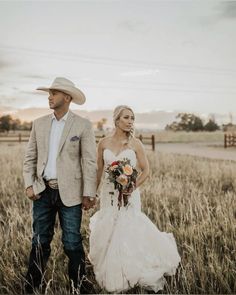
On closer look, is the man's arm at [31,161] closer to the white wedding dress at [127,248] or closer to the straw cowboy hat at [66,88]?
the straw cowboy hat at [66,88]

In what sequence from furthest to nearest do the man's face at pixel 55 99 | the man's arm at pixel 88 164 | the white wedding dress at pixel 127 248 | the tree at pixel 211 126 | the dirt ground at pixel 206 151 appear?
the tree at pixel 211 126 < the dirt ground at pixel 206 151 < the white wedding dress at pixel 127 248 < the man's face at pixel 55 99 < the man's arm at pixel 88 164

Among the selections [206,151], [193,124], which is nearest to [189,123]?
[193,124]

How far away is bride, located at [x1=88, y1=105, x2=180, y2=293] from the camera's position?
3.52 m

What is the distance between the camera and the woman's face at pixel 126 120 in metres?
3.70

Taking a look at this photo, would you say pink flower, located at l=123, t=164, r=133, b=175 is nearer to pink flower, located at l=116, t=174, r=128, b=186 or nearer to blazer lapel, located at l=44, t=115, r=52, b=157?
pink flower, located at l=116, t=174, r=128, b=186

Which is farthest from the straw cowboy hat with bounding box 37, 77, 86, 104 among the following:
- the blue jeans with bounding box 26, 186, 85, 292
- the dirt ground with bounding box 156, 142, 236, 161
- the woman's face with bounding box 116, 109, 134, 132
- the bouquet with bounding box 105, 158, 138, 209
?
the dirt ground with bounding box 156, 142, 236, 161

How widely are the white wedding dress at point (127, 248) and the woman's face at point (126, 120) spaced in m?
0.20

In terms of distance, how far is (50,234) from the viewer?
135 inches

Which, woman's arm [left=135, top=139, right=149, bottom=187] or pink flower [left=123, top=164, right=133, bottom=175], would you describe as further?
woman's arm [left=135, top=139, right=149, bottom=187]

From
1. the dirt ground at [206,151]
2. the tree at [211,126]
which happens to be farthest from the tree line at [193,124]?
the dirt ground at [206,151]

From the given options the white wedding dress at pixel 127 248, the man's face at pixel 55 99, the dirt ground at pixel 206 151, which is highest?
the man's face at pixel 55 99

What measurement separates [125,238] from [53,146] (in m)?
0.98

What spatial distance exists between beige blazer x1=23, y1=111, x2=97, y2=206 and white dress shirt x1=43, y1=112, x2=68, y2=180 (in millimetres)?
34

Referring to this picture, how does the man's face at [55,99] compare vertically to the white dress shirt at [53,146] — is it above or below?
above
